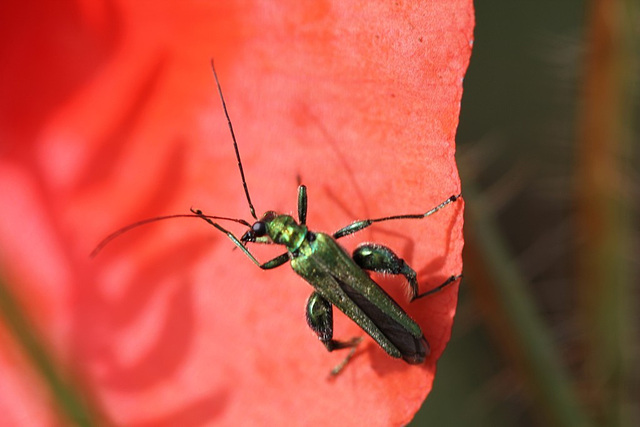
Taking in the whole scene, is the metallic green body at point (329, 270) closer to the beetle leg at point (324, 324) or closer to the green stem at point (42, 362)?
the beetle leg at point (324, 324)

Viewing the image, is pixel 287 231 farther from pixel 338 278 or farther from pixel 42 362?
pixel 42 362

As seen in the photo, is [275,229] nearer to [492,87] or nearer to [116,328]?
[116,328]

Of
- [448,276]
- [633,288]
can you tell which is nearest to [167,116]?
[448,276]

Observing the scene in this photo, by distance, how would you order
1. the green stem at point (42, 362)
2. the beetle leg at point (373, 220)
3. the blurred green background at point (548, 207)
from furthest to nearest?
the blurred green background at point (548, 207), the beetle leg at point (373, 220), the green stem at point (42, 362)

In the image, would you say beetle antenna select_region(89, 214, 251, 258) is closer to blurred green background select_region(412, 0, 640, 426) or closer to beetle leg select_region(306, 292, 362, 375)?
beetle leg select_region(306, 292, 362, 375)

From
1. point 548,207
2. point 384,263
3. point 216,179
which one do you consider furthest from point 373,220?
point 548,207

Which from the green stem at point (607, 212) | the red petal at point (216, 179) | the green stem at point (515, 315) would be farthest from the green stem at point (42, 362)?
the green stem at point (607, 212)
